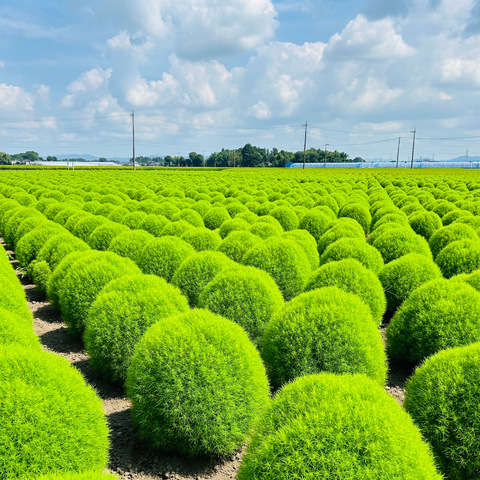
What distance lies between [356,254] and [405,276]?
3.64 feet

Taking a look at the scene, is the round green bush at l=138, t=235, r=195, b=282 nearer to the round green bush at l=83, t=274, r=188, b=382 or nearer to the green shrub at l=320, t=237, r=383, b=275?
the round green bush at l=83, t=274, r=188, b=382

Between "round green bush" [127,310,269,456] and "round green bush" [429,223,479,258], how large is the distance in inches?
332

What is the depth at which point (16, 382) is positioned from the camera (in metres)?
3.41

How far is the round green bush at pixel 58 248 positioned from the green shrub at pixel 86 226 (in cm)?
176

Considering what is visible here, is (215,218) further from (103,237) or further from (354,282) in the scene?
(354,282)

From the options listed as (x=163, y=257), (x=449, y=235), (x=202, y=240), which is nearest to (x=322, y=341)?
(x=163, y=257)

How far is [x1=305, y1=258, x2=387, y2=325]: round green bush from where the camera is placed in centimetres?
681

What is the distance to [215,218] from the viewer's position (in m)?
14.7

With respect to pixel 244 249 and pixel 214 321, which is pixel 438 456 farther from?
pixel 244 249

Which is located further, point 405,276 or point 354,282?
point 405,276

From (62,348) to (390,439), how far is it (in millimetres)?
6061

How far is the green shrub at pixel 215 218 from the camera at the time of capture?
14.6m

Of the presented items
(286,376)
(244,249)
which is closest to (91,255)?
(244,249)

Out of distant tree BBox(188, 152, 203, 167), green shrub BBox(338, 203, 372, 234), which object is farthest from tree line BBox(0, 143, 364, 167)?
green shrub BBox(338, 203, 372, 234)
